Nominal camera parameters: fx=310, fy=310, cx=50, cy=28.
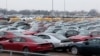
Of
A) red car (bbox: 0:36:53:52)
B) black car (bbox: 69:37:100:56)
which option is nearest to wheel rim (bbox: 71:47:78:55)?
black car (bbox: 69:37:100:56)

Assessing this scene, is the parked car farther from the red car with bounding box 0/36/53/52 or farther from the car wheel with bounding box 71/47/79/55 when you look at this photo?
the car wheel with bounding box 71/47/79/55

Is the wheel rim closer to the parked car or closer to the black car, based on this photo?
the black car

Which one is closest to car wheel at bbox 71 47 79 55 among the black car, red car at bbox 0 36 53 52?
the black car

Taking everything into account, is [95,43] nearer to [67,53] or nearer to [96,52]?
[96,52]

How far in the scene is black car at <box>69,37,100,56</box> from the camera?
19.3 metres

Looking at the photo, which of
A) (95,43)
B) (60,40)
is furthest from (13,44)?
(95,43)

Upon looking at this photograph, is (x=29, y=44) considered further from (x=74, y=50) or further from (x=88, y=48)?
→ (x=88, y=48)

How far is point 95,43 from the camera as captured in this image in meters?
19.5

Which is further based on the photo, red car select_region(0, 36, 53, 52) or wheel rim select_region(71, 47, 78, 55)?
wheel rim select_region(71, 47, 78, 55)

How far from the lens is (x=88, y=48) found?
19.7m

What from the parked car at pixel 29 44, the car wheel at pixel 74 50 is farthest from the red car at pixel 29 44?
the car wheel at pixel 74 50

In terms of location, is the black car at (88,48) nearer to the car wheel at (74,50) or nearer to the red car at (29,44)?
the car wheel at (74,50)

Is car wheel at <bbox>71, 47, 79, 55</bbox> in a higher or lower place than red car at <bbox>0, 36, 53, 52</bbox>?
lower

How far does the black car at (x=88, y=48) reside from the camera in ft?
63.2
